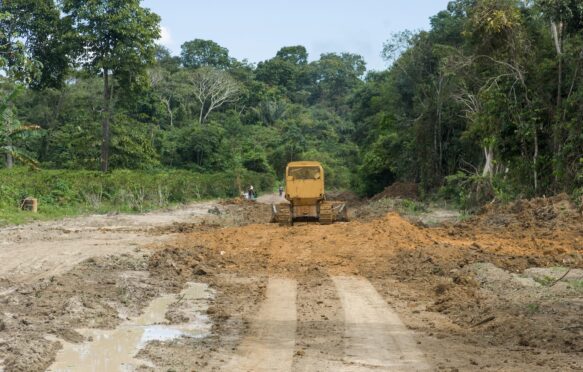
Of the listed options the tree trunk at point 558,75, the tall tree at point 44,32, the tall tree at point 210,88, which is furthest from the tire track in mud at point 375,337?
the tall tree at point 210,88

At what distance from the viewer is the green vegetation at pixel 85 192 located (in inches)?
1126

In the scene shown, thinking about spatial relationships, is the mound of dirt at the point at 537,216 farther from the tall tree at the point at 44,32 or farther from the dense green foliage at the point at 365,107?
the tall tree at the point at 44,32

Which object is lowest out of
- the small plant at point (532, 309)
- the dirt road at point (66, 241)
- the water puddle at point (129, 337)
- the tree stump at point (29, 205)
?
the water puddle at point (129, 337)

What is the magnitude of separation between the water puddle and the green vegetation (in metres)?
15.1

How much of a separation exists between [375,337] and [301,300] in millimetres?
3056

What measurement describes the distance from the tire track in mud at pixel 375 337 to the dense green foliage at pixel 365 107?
507 inches

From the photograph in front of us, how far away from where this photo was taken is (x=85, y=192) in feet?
113

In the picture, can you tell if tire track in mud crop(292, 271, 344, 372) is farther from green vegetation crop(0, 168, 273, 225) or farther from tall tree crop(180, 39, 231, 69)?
tall tree crop(180, 39, 231, 69)

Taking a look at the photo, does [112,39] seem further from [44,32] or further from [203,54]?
[203,54]

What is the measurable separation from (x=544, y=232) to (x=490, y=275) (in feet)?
22.1

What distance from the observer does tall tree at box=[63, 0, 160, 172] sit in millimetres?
42625

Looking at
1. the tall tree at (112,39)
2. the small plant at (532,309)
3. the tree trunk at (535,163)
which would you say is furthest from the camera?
the tall tree at (112,39)

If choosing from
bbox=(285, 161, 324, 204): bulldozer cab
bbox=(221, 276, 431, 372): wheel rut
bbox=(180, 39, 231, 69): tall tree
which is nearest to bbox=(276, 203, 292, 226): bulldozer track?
bbox=(285, 161, 324, 204): bulldozer cab

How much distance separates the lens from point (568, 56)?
24672 mm
